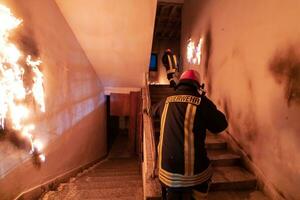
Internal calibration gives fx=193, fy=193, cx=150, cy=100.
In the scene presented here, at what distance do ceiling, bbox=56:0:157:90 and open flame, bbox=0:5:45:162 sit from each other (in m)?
1.55

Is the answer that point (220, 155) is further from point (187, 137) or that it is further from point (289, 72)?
point (187, 137)

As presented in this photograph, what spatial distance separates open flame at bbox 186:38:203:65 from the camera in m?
4.85

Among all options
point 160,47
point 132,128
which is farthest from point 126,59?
point 160,47

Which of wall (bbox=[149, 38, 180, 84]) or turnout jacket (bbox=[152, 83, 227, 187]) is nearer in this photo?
turnout jacket (bbox=[152, 83, 227, 187])

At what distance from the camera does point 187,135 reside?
1.58 m

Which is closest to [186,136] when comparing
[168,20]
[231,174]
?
[231,174]

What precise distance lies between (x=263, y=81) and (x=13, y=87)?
2941 millimetres

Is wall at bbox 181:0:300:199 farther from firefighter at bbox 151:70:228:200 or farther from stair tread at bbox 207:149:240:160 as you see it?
firefighter at bbox 151:70:228:200

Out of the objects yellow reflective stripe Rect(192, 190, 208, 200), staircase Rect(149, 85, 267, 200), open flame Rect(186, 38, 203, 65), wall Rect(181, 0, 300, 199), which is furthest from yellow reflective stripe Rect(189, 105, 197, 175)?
open flame Rect(186, 38, 203, 65)

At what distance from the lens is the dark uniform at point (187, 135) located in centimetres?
158

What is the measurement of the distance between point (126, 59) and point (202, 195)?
399 cm

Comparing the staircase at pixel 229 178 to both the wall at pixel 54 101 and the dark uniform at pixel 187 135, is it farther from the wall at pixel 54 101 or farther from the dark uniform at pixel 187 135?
the wall at pixel 54 101

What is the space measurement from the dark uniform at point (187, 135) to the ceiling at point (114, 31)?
102 inches

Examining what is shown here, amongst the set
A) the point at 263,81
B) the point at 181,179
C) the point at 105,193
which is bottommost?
the point at 105,193
